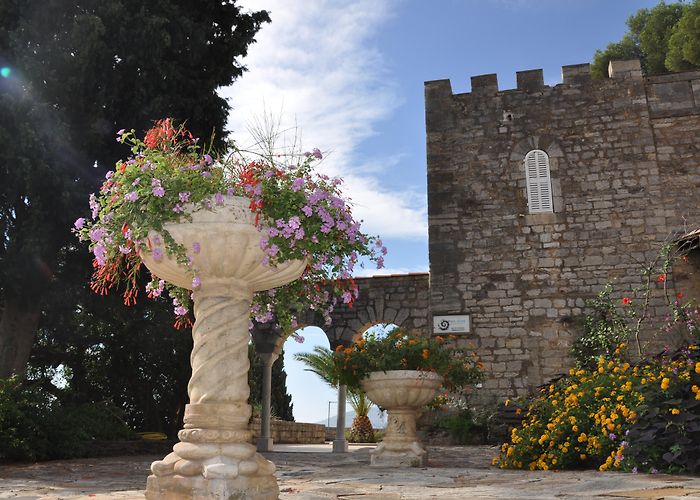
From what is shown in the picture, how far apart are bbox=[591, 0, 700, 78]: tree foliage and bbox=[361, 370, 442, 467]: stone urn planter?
14113 millimetres

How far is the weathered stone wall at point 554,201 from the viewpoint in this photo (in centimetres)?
1048

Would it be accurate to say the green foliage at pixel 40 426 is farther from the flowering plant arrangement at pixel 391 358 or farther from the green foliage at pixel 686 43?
the green foliage at pixel 686 43

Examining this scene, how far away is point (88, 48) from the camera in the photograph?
7738mm

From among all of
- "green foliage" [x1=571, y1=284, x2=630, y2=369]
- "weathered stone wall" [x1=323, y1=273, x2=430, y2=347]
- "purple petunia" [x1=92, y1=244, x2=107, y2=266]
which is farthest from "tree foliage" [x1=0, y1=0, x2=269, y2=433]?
"green foliage" [x1=571, y1=284, x2=630, y2=369]

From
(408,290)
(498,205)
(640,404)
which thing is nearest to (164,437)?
(408,290)

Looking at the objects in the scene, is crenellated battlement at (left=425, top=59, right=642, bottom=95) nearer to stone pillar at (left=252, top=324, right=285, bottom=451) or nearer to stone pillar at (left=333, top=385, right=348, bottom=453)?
stone pillar at (left=252, top=324, right=285, bottom=451)

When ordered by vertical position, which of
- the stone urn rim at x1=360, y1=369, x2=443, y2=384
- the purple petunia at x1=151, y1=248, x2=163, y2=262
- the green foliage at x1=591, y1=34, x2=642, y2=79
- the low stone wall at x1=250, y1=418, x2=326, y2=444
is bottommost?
the low stone wall at x1=250, y1=418, x2=326, y2=444

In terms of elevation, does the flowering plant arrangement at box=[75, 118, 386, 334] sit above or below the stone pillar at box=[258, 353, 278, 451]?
above

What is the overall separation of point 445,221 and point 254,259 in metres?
8.46

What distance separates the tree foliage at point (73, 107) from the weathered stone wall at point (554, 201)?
4373 mm

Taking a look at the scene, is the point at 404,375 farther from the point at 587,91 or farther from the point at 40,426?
the point at 587,91

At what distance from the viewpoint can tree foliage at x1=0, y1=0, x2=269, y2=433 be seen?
292 inches

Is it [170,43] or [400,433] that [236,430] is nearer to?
[400,433]

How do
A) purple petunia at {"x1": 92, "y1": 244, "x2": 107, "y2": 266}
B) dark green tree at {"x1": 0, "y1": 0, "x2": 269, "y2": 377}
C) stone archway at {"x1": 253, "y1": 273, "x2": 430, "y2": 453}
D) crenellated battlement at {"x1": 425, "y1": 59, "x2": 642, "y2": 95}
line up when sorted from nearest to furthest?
1. purple petunia at {"x1": 92, "y1": 244, "x2": 107, "y2": 266}
2. dark green tree at {"x1": 0, "y1": 0, "x2": 269, "y2": 377}
3. crenellated battlement at {"x1": 425, "y1": 59, "x2": 642, "y2": 95}
4. stone archway at {"x1": 253, "y1": 273, "x2": 430, "y2": 453}
